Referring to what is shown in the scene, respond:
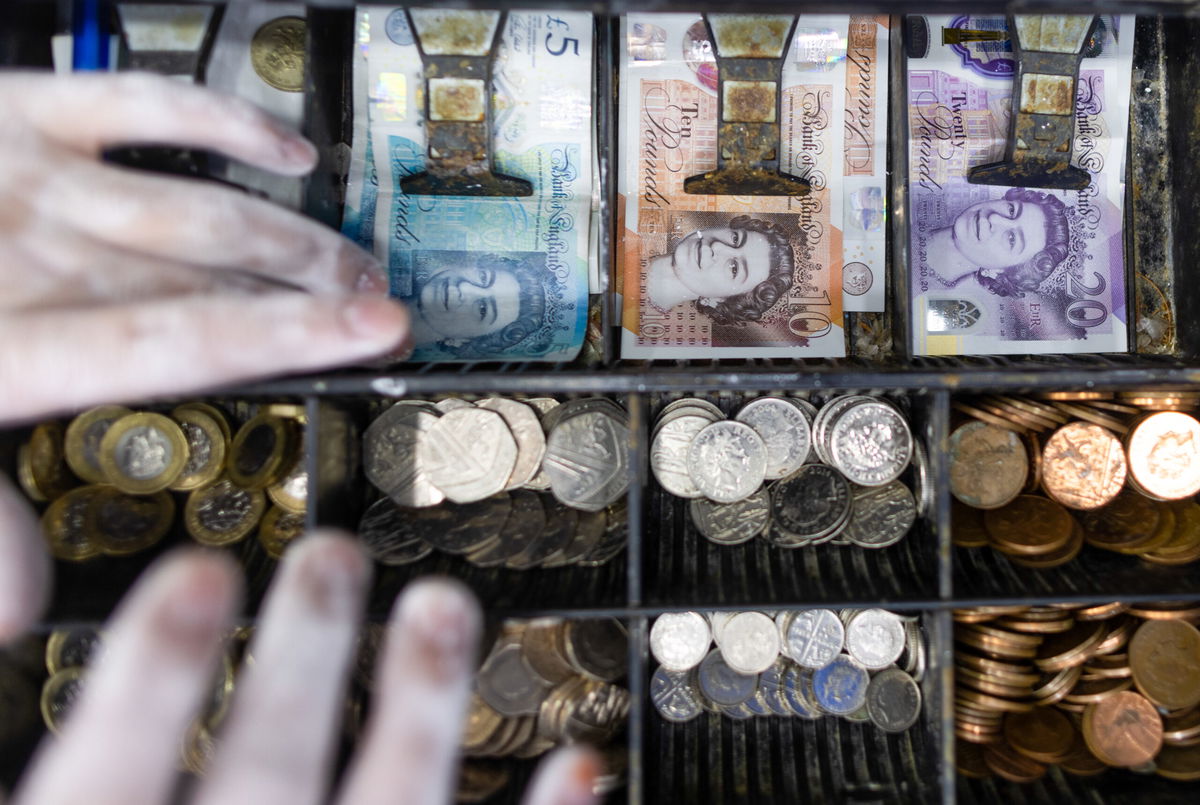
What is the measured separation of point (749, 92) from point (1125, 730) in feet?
5.68

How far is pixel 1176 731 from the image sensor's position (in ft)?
5.43

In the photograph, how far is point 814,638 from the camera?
1.64m

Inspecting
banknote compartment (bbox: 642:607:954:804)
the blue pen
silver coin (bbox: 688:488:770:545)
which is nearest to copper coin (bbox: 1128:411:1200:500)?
banknote compartment (bbox: 642:607:954:804)

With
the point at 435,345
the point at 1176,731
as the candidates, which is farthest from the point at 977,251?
the point at 435,345

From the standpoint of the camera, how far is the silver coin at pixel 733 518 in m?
1.63

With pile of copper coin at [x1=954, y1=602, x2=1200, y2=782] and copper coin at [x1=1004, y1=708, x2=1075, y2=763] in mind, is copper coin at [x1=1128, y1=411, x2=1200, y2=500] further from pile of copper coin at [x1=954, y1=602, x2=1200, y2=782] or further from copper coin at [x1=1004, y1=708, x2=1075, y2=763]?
copper coin at [x1=1004, y1=708, x2=1075, y2=763]

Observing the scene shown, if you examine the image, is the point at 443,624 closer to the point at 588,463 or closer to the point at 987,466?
the point at 588,463

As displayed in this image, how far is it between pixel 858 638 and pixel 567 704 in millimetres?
696

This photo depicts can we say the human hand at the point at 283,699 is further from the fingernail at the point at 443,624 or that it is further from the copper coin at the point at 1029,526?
the copper coin at the point at 1029,526

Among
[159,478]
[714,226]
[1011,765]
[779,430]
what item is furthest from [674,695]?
[159,478]

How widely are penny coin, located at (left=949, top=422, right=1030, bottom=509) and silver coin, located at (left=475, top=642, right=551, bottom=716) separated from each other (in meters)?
1.07

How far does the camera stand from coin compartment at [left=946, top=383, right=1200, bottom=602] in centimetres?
151

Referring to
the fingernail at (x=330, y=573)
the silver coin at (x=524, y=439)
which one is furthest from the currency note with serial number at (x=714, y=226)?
the fingernail at (x=330, y=573)

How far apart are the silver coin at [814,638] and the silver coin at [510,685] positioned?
578 mm
